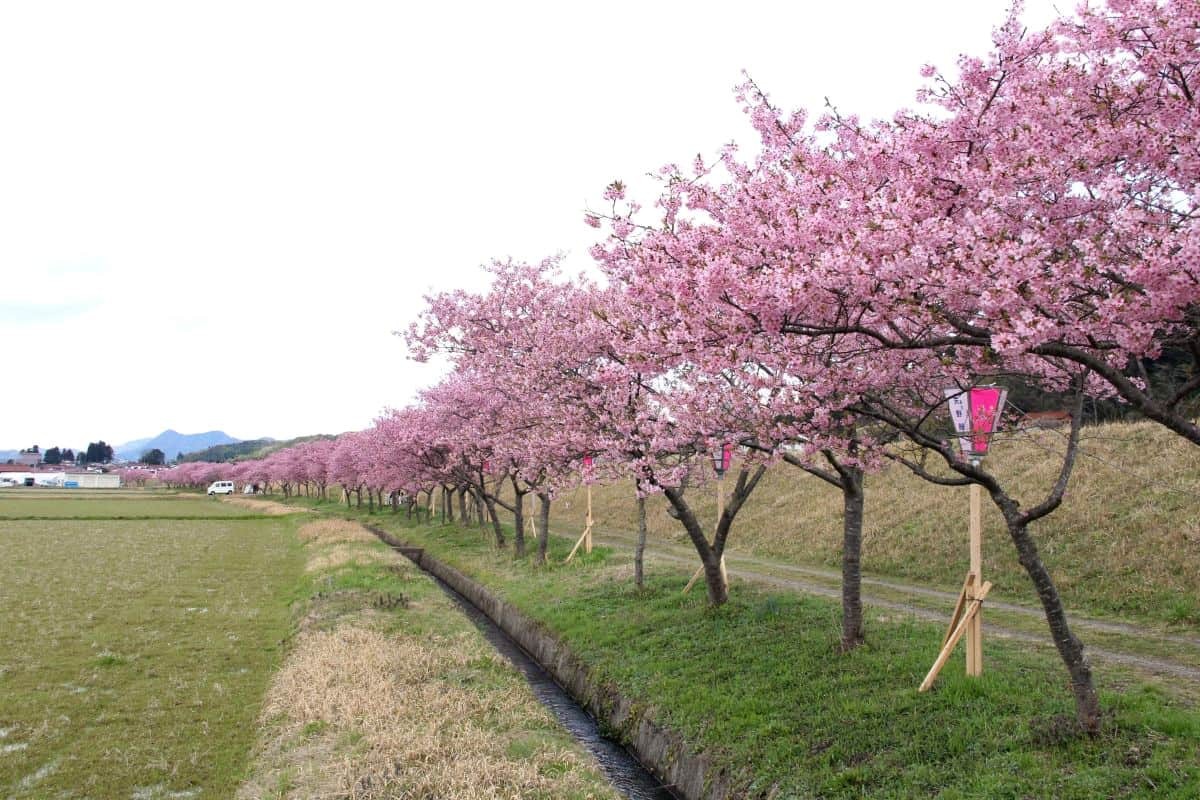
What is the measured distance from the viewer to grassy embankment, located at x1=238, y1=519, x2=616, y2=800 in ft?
30.5

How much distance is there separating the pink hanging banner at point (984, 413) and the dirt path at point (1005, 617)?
14.5ft

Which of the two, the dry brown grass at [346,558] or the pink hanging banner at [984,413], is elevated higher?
the pink hanging banner at [984,413]

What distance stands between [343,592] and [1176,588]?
2014 cm

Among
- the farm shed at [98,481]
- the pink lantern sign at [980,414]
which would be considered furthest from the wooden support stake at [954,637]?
the farm shed at [98,481]

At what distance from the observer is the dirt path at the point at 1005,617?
37.9ft

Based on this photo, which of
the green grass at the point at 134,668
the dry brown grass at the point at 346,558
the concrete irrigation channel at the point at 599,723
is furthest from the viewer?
the dry brown grass at the point at 346,558

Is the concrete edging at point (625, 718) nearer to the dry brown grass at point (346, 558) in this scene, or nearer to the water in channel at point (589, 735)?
the water in channel at point (589, 735)

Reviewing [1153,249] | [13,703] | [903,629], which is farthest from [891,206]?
[13,703]

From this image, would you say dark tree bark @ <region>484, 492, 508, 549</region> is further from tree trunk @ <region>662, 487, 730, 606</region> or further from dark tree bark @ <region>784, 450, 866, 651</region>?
dark tree bark @ <region>784, 450, 866, 651</region>

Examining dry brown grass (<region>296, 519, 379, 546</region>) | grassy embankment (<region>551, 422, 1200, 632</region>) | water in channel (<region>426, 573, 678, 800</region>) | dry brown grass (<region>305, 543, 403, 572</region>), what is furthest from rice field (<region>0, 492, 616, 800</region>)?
dry brown grass (<region>296, 519, 379, 546</region>)

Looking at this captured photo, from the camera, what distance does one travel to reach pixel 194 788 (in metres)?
9.73

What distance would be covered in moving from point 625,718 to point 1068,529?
13.5 meters

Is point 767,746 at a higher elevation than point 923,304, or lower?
lower

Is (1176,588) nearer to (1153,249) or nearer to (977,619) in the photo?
(977,619)
